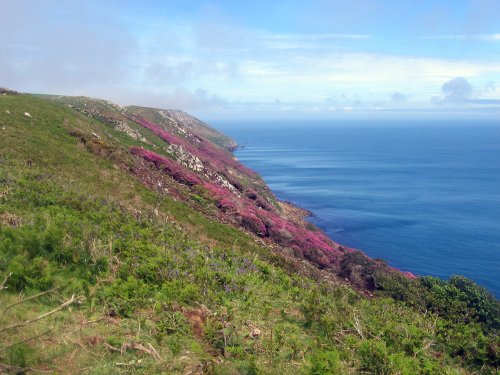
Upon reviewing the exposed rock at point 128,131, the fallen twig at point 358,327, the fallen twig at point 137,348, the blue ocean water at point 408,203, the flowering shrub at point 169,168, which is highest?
the exposed rock at point 128,131

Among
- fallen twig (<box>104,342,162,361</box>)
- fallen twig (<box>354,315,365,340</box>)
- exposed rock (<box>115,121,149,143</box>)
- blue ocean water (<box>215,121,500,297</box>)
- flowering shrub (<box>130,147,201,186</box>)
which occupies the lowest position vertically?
blue ocean water (<box>215,121,500,297</box>)

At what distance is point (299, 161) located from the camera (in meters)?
125

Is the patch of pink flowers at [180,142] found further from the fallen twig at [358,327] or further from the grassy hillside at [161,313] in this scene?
the fallen twig at [358,327]

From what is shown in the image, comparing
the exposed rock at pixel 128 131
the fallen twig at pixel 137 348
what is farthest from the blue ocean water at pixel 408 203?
the fallen twig at pixel 137 348

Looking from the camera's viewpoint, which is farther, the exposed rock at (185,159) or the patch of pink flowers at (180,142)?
the patch of pink flowers at (180,142)

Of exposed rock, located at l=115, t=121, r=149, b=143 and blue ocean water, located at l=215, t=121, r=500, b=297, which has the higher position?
exposed rock, located at l=115, t=121, r=149, b=143

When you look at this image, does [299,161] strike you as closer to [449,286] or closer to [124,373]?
[449,286]

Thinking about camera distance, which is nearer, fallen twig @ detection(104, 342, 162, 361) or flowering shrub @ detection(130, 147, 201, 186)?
fallen twig @ detection(104, 342, 162, 361)

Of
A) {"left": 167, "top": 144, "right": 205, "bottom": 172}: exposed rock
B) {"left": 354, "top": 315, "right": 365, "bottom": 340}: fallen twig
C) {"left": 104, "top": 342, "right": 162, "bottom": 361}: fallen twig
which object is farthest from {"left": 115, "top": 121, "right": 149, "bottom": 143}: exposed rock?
{"left": 104, "top": 342, "right": 162, "bottom": 361}: fallen twig

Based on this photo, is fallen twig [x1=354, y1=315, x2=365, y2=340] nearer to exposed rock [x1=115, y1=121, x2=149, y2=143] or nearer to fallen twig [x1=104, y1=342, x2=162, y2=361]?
fallen twig [x1=104, y1=342, x2=162, y2=361]

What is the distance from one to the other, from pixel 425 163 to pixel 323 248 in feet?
328

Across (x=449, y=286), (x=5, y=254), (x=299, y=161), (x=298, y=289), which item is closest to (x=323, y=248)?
(x=449, y=286)

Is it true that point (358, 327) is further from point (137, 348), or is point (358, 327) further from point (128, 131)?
point (128, 131)

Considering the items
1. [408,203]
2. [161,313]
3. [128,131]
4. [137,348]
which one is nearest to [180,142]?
[128,131]
